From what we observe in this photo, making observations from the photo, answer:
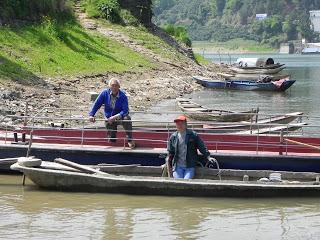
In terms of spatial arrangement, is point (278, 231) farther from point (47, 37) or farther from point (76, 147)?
point (47, 37)

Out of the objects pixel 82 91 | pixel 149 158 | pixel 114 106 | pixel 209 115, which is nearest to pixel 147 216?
pixel 149 158

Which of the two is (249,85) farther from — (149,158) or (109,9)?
(149,158)

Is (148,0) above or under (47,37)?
above

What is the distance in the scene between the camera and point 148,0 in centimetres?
6153

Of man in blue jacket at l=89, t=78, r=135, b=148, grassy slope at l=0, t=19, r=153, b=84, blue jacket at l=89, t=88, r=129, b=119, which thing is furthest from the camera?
grassy slope at l=0, t=19, r=153, b=84

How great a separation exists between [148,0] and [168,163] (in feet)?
157

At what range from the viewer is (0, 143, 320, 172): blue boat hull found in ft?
51.8

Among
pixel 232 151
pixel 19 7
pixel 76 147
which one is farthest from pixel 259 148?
pixel 19 7

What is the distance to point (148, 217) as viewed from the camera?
44.0 ft

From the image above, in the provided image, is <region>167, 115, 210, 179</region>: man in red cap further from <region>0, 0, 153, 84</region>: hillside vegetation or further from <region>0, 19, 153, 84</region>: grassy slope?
<region>0, 19, 153, 84</region>: grassy slope

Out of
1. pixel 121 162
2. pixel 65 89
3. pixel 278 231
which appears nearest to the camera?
pixel 278 231

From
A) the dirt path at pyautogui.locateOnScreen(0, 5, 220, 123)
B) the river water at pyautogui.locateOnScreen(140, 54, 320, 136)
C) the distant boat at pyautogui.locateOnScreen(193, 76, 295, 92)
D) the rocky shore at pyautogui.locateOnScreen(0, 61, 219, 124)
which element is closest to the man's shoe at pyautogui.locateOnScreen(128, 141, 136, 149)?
the rocky shore at pyautogui.locateOnScreen(0, 61, 219, 124)

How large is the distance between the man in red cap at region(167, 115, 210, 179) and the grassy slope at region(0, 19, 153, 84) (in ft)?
53.3

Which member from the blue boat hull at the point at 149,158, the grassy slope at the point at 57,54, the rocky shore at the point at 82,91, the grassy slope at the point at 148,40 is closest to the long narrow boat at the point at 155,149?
the blue boat hull at the point at 149,158
